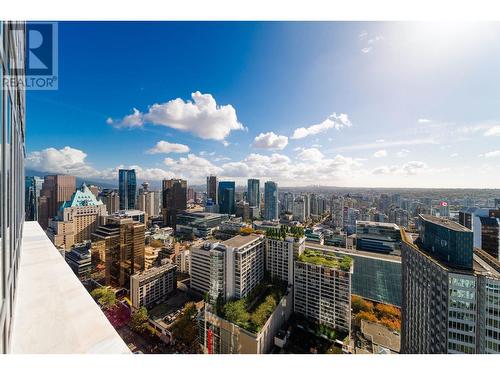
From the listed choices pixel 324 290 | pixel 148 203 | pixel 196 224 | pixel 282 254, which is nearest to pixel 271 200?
pixel 196 224

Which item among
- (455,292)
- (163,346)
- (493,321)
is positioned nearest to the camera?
(493,321)

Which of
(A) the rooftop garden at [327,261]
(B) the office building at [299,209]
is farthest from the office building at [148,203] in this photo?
(A) the rooftop garden at [327,261]

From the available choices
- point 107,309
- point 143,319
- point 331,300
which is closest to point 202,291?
point 143,319

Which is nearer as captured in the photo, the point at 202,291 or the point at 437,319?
the point at 437,319

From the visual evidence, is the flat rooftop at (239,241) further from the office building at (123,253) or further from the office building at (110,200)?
the office building at (110,200)
